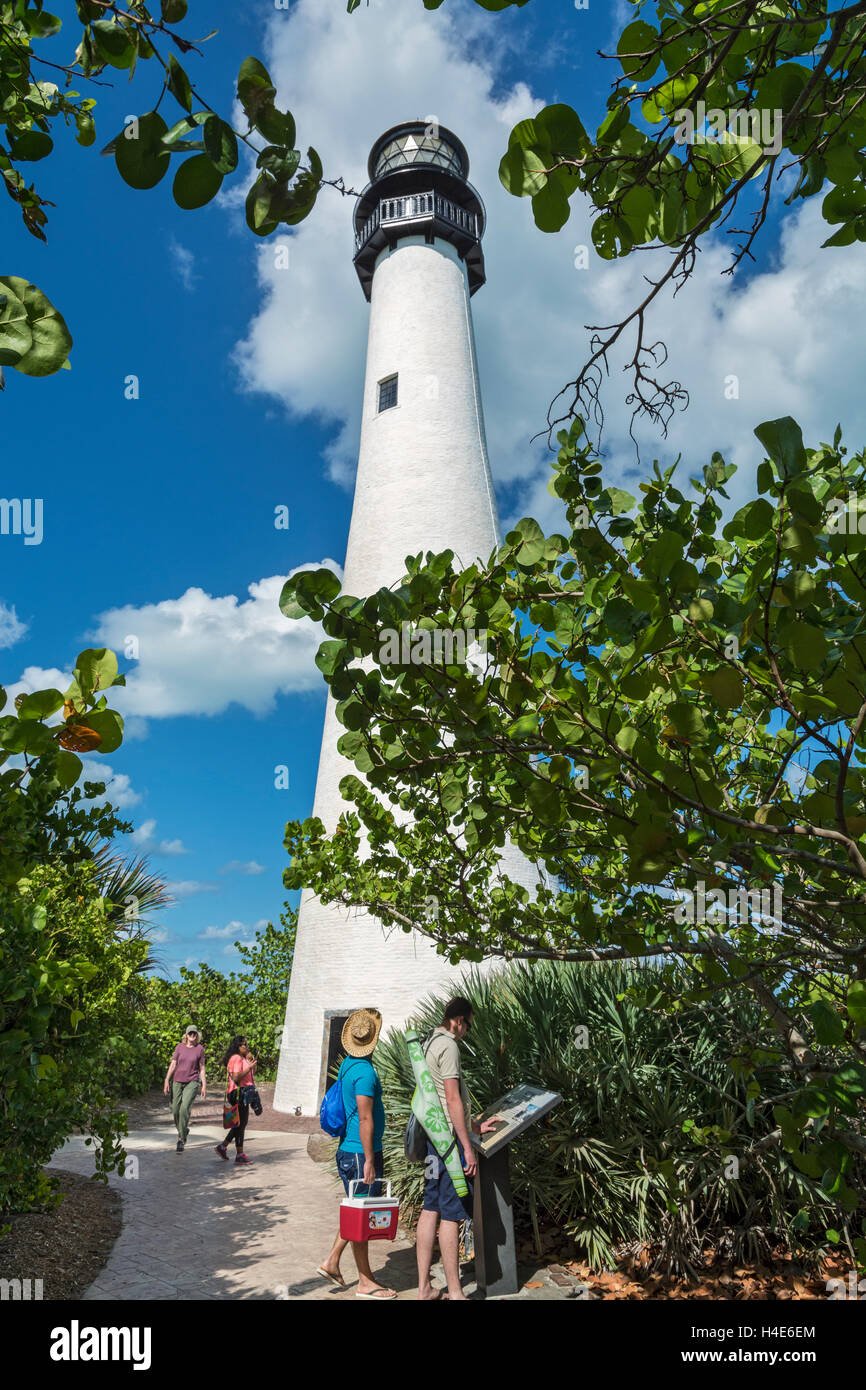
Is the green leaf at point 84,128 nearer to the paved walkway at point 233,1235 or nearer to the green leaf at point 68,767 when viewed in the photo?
the green leaf at point 68,767

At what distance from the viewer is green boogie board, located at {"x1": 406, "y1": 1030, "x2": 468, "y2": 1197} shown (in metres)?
4.51

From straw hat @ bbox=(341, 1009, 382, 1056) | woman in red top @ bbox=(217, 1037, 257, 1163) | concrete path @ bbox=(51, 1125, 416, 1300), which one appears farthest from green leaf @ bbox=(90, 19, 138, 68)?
woman in red top @ bbox=(217, 1037, 257, 1163)

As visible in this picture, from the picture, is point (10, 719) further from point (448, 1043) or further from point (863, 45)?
point (448, 1043)

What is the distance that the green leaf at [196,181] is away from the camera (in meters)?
1.00

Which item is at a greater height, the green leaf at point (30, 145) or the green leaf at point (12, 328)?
the green leaf at point (30, 145)

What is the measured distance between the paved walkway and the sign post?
0.18 m

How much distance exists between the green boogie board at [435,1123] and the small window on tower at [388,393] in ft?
44.6

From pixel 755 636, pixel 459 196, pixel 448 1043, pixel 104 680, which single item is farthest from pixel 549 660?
pixel 459 196

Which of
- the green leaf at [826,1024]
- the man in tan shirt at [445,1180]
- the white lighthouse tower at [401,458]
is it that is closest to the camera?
the green leaf at [826,1024]

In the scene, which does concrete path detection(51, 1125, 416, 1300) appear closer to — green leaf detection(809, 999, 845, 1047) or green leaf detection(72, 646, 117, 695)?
green leaf detection(809, 999, 845, 1047)

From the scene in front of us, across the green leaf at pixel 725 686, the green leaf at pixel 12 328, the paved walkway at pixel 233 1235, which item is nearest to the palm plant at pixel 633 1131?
the paved walkway at pixel 233 1235

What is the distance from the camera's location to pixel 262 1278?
5043 mm

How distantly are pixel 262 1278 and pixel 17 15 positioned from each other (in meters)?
6.14

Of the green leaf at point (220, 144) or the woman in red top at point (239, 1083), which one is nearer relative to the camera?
the green leaf at point (220, 144)
